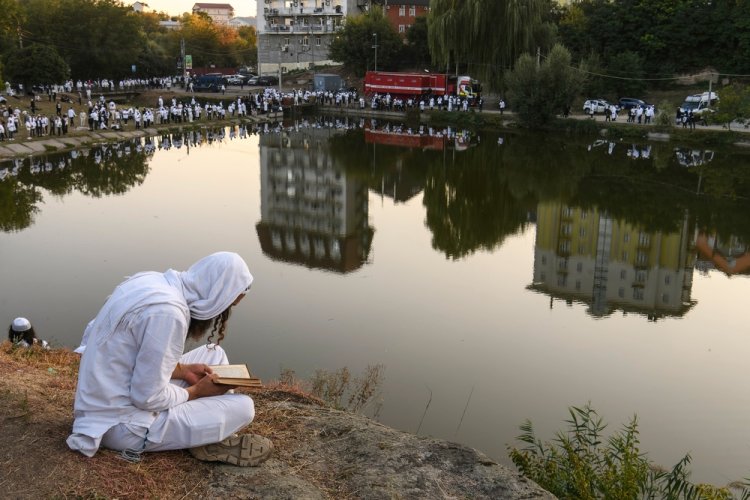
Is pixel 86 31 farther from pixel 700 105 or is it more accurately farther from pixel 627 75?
pixel 700 105

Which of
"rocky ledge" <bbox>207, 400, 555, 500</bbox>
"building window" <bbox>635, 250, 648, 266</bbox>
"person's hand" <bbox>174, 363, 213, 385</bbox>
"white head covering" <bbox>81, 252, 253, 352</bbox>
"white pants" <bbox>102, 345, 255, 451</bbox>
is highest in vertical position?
"white head covering" <bbox>81, 252, 253, 352</bbox>

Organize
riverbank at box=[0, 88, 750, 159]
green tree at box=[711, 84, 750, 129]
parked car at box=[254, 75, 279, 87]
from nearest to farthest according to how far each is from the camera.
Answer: riverbank at box=[0, 88, 750, 159] → green tree at box=[711, 84, 750, 129] → parked car at box=[254, 75, 279, 87]

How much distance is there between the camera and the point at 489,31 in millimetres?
32875

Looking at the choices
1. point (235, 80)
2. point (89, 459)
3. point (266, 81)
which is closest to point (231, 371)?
point (89, 459)

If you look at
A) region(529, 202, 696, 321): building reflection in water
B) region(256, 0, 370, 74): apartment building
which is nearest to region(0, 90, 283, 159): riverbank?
region(256, 0, 370, 74): apartment building

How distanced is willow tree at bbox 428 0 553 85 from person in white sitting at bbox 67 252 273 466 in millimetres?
31178

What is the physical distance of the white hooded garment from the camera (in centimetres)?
314

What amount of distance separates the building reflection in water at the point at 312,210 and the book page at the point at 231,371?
794 centimetres

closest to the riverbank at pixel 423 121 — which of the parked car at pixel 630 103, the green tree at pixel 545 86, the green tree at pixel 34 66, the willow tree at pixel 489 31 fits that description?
the green tree at pixel 545 86

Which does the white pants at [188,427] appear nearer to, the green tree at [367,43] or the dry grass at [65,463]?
the dry grass at [65,463]

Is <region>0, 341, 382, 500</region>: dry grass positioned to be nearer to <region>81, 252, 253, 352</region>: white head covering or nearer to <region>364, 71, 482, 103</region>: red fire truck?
<region>81, 252, 253, 352</region>: white head covering

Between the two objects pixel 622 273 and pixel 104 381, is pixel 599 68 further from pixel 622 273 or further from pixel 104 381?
pixel 104 381

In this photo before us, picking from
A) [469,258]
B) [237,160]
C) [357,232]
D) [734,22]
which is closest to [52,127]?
[237,160]

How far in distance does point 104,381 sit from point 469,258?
993 centimetres
